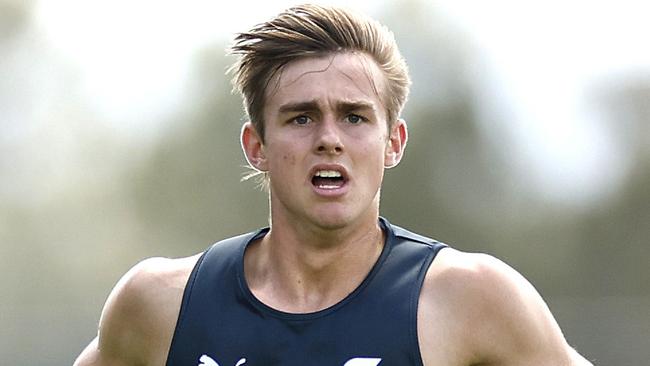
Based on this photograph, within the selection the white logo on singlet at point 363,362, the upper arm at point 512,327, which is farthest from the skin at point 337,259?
the white logo on singlet at point 363,362

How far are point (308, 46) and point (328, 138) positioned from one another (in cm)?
43

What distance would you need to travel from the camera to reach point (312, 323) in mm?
5480

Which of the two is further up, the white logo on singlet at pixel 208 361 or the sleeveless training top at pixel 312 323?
the sleeveless training top at pixel 312 323

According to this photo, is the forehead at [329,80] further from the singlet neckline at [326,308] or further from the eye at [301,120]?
the singlet neckline at [326,308]

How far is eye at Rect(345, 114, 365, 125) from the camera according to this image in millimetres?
5488

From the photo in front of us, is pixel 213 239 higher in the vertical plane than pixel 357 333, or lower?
lower

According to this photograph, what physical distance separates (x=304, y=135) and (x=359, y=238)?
0.47 metres

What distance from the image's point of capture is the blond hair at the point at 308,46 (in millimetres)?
5629

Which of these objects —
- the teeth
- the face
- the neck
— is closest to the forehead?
the face

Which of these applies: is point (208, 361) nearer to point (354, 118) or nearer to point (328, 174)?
point (328, 174)

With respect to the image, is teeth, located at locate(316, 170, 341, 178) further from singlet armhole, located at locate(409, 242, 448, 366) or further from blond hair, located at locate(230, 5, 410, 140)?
singlet armhole, located at locate(409, 242, 448, 366)

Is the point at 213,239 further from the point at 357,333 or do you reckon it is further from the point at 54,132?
the point at 357,333

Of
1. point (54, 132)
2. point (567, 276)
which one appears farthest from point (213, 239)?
point (567, 276)

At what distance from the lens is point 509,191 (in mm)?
32594
